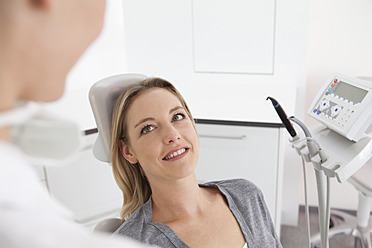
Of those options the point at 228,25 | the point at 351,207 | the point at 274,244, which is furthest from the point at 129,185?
the point at 351,207

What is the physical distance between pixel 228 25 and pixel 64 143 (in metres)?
2.19

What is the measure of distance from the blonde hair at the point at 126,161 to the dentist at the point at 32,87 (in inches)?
38.9

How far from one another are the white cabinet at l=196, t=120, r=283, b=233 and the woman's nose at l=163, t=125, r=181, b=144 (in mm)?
799

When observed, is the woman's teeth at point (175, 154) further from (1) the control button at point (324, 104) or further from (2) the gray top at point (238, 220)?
(1) the control button at point (324, 104)

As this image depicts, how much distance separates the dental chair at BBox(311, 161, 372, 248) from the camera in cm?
208

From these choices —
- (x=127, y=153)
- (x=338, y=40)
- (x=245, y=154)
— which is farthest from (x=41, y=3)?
(x=338, y=40)

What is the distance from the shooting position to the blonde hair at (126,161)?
4.50 feet

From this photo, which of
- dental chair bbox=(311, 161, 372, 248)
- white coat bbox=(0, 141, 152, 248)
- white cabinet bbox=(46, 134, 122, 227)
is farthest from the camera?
white cabinet bbox=(46, 134, 122, 227)

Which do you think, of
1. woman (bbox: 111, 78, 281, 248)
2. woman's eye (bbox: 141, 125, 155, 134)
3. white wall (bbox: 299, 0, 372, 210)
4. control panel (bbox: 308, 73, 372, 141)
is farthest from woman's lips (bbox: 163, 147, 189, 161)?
white wall (bbox: 299, 0, 372, 210)

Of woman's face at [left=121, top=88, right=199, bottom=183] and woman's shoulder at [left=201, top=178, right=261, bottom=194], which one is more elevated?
woman's face at [left=121, top=88, right=199, bottom=183]

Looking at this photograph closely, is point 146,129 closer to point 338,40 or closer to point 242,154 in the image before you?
point 242,154

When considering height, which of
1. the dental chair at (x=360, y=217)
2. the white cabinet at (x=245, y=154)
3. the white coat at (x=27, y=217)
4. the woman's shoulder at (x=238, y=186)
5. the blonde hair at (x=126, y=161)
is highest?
the white coat at (x=27, y=217)

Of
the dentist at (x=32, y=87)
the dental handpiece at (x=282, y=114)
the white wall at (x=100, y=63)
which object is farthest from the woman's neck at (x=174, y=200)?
the white wall at (x=100, y=63)

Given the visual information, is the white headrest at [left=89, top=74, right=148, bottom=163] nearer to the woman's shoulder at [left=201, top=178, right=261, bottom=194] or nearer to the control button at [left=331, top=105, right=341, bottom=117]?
the woman's shoulder at [left=201, top=178, right=261, bottom=194]
